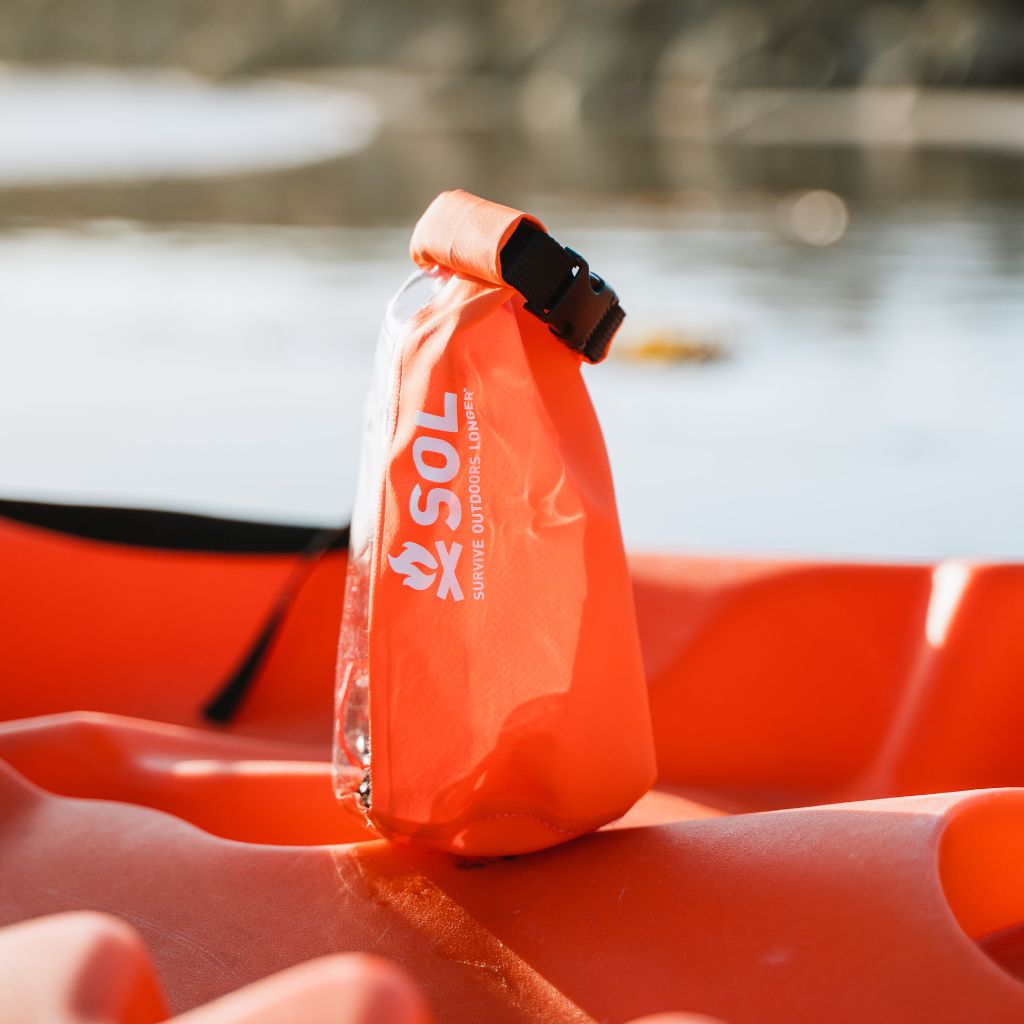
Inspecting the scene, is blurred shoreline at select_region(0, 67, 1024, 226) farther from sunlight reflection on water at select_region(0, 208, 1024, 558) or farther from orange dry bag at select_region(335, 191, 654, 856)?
orange dry bag at select_region(335, 191, 654, 856)

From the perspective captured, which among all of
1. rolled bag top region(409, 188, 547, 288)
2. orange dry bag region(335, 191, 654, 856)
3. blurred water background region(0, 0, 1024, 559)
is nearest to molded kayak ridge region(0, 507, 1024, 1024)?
orange dry bag region(335, 191, 654, 856)

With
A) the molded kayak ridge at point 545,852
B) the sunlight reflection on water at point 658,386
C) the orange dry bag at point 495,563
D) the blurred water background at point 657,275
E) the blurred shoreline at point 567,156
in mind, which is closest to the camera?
the molded kayak ridge at point 545,852

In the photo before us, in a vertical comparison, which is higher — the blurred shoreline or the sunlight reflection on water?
the blurred shoreline

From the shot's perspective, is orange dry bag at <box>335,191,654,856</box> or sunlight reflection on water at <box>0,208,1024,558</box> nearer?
orange dry bag at <box>335,191,654,856</box>

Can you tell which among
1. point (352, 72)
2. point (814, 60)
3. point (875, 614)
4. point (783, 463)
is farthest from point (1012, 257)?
point (352, 72)

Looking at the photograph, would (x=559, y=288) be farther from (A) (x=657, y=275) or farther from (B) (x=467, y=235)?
(A) (x=657, y=275)

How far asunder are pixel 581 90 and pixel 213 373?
12.3 metres

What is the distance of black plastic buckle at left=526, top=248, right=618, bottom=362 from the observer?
32.4 inches

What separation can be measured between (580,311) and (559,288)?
0.06 ft

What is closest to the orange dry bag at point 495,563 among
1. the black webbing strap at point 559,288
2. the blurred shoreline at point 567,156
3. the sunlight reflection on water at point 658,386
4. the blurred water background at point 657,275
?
the black webbing strap at point 559,288

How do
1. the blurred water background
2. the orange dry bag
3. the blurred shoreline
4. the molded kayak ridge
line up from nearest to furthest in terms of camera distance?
the molded kayak ridge
the orange dry bag
the blurred water background
the blurred shoreline

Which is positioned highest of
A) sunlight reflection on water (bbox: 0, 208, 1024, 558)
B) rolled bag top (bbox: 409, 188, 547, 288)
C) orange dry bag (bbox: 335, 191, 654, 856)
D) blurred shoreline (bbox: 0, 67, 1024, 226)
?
rolled bag top (bbox: 409, 188, 547, 288)

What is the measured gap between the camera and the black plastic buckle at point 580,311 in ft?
2.70

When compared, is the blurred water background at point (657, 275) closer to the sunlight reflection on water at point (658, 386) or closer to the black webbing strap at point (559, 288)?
the sunlight reflection on water at point (658, 386)
